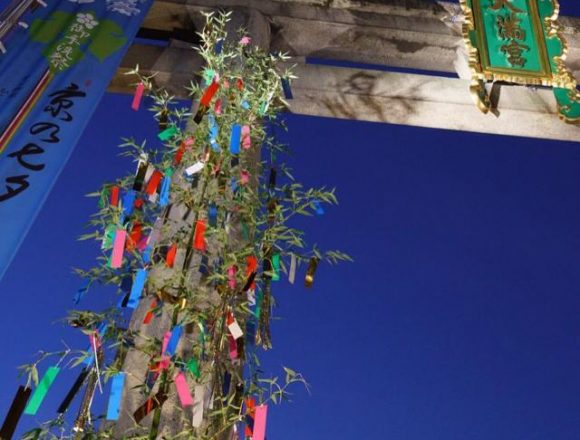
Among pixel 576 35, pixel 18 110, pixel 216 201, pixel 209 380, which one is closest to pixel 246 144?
pixel 216 201

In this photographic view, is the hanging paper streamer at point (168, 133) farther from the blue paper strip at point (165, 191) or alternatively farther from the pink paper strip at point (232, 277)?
the pink paper strip at point (232, 277)

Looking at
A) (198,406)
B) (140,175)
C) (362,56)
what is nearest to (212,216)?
(140,175)

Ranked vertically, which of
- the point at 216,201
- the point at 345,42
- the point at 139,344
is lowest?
the point at 139,344

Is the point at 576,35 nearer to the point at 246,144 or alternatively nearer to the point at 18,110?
the point at 246,144

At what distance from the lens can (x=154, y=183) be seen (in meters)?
2.26

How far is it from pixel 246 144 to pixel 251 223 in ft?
1.23

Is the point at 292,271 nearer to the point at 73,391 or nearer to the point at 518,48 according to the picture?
the point at 73,391

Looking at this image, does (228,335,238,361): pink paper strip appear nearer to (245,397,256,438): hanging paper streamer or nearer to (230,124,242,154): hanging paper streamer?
(245,397,256,438): hanging paper streamer

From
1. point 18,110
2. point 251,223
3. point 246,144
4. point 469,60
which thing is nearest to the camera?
point 251,223

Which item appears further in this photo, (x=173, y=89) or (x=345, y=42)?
(x=345, y=42)

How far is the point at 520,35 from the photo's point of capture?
413 centimetres

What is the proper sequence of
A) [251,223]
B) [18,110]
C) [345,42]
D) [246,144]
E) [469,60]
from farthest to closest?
[345,42]
[469,60]
[18,110]
[246,144]
[251,223]

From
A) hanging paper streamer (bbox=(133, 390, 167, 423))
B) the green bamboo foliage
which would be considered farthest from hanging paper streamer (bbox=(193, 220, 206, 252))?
hanging paper streamer (bbox=(133, 390, 167, 423))

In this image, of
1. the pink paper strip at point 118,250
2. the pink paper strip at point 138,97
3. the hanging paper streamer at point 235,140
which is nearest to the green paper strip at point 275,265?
the hanging paper streamer at point 235,140
